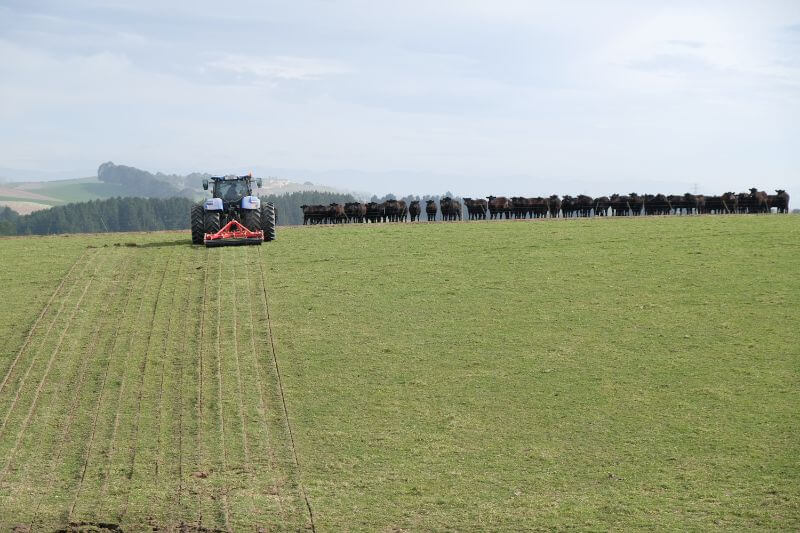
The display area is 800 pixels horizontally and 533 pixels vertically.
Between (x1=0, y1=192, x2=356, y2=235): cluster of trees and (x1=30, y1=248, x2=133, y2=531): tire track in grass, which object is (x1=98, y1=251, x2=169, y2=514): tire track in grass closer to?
(x1=30, y1=248, x2=133, y2=531): tire track in grass

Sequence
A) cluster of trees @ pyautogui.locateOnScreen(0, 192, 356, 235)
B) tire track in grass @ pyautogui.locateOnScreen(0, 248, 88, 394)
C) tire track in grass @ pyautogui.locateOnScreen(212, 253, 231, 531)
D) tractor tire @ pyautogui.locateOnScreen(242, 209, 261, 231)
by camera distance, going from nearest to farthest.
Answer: tire track in grass @ pyautogui.locateOnScreen(212, 253, 231, 531) → tire track in grass @ pyautogui.locateOnScreen(0, 248, 88, 394) → tractor tire @ pyautogui.locateOnScreen(242, 209, 261, 231) → cluster of trees @ pyautogui.locateOnScreen(0, 192, 356, 235)

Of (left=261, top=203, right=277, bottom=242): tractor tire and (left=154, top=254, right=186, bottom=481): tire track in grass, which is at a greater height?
(left=261, top=203, right=277, bottom=242): tractor tire

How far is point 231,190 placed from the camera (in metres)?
35.6

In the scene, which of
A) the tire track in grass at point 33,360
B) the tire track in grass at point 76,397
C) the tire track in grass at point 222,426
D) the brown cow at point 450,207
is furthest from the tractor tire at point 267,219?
the brown cow at point 450,207

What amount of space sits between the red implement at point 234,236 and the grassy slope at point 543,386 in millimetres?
2307

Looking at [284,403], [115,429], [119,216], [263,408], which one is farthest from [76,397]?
[119,216]

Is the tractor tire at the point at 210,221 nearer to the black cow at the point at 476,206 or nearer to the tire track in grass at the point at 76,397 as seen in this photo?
the tire track in grass at the point at 76,397

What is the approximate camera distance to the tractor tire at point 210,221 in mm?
34500

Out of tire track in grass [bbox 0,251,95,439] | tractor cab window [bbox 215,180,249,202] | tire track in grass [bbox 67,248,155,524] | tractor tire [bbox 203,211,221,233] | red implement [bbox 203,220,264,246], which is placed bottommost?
tire track in grass [bbox 67,248,155,524]

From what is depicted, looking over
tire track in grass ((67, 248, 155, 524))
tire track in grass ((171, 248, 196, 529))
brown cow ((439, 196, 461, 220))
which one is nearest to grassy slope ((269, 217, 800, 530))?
tire track in grass ((171, 248, 196, 529))

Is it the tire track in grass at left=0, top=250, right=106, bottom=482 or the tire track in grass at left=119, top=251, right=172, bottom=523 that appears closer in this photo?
the tire track in grass at left=119, top=251, right=172, bottom=523

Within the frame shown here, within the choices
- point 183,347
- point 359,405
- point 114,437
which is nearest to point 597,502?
point 359,405

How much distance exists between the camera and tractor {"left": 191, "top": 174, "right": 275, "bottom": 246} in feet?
113

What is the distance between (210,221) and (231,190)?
5.56 ft
